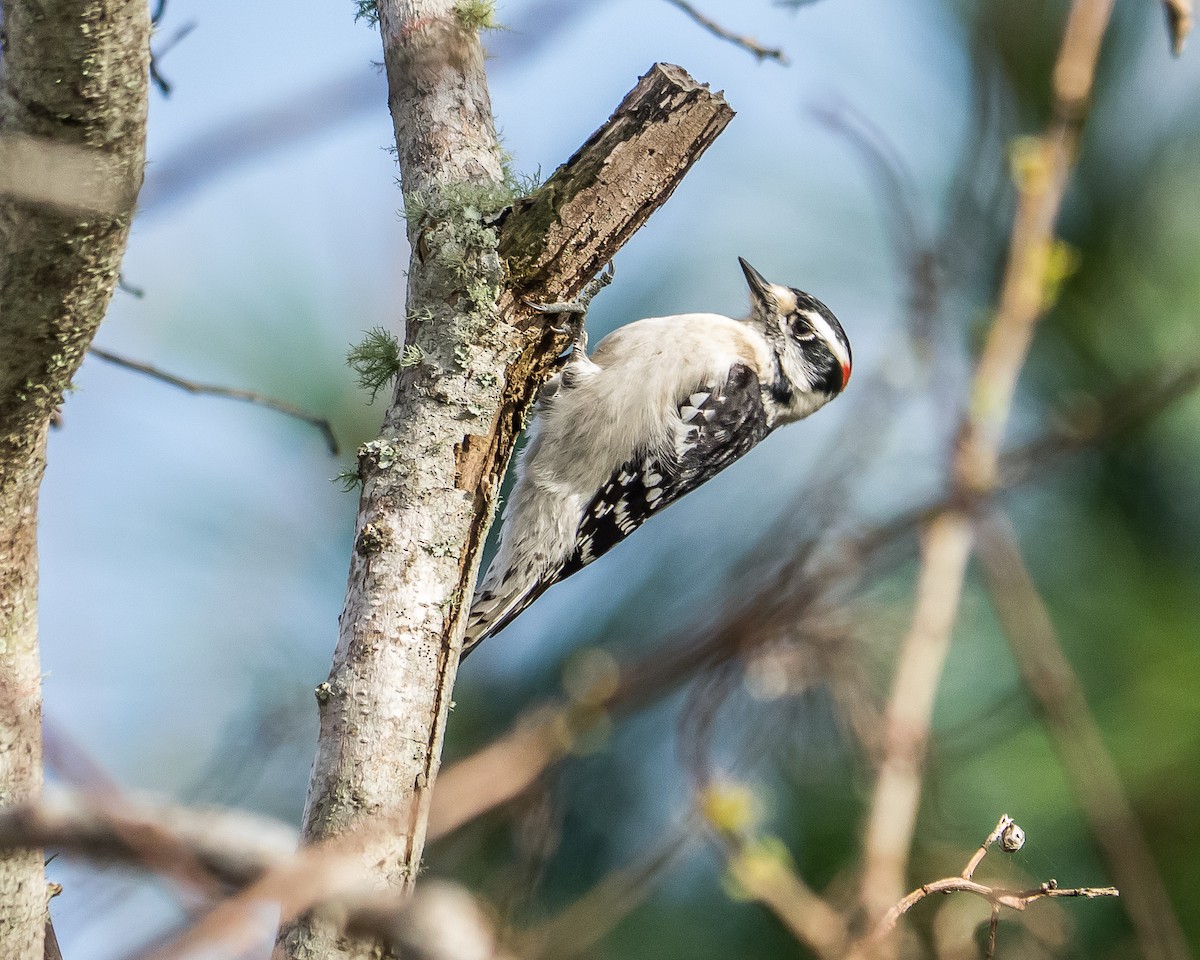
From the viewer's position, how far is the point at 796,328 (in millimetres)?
4574

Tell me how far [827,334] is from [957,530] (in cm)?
376

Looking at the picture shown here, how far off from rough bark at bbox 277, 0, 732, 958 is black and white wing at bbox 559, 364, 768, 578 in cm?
164

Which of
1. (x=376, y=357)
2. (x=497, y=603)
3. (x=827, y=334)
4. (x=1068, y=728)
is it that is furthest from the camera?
(x=827, y=334)

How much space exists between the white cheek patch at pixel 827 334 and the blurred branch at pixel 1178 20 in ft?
9.20

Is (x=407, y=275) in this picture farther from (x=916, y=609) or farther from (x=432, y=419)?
(x=916, y=609)

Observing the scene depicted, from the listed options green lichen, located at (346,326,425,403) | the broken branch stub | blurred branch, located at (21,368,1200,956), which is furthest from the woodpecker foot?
blurred branch, located at (21,368,1200,956)

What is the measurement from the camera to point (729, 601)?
922mm

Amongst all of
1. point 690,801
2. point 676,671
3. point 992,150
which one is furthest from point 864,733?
point 992,150

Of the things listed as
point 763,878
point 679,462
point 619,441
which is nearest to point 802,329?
point 679,462

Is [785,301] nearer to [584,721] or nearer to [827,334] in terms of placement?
[827,334]

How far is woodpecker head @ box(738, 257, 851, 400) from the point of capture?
4547 millimetres

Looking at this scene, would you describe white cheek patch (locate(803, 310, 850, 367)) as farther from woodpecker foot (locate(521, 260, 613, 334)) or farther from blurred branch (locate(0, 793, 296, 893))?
blurred branch (locate(0, 793, 296, 893))

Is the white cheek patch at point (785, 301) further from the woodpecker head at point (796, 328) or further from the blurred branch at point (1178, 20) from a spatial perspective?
the blurred branch at point (1178, 20)

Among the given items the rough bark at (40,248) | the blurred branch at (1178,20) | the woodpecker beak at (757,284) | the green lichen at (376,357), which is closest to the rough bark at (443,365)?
the green lichen at (376,357)
